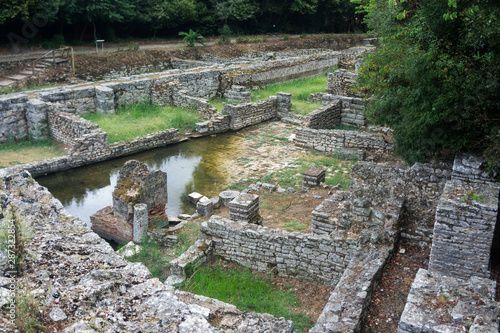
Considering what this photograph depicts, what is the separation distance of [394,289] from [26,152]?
12721mm

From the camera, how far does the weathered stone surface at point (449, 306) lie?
431cm

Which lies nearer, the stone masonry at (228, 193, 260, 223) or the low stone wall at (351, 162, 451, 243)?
the low stone wall at (351, 162, 451, 243)

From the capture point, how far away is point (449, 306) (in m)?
4.57

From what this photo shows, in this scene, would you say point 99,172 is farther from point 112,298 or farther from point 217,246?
point 112,298

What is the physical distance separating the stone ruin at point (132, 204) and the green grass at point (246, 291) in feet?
7.36

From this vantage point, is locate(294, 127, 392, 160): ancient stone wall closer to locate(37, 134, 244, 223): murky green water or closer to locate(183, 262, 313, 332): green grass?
locate(37, 134, 244, 223): murky green water

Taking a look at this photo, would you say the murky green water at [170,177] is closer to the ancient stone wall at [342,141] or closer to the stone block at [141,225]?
the stone block at [141,225]

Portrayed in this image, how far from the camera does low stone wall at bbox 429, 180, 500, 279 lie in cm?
586

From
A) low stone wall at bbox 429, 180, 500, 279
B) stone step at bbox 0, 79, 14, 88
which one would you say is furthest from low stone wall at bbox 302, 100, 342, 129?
stone step at bbox 0, 79, 14, 88

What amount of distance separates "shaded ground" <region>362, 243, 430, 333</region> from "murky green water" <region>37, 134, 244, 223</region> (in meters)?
5.87

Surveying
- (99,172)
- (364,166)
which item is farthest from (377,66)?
(99,172)

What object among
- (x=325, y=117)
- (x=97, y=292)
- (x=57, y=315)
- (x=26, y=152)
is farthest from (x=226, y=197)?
(x=26, y=152)

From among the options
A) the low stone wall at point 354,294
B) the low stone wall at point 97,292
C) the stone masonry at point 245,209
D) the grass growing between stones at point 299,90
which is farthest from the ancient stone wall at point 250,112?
the low stone wall at point 97,292

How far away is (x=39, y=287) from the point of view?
426 centimetres
